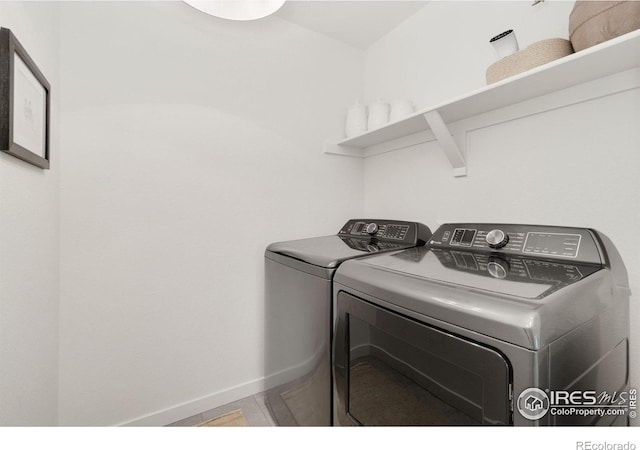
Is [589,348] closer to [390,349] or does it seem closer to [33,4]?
[390,349]

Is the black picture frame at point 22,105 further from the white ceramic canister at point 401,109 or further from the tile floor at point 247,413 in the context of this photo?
the white ceramic canister at point 401,109

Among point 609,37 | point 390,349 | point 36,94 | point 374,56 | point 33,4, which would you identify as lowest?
point 390,349

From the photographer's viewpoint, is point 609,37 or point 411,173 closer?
point 609,37

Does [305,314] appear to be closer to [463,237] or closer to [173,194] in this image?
[463,237]

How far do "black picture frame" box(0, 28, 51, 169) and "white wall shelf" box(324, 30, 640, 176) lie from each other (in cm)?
144

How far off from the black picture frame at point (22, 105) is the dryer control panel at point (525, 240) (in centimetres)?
149

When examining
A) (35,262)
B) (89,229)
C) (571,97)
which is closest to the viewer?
(35,262)

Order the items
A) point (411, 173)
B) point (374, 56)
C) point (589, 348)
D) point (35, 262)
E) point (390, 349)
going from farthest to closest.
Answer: point (374, 56) → point (411, 173) → point (35, 262) → point (390, 349) → point (589, 348)

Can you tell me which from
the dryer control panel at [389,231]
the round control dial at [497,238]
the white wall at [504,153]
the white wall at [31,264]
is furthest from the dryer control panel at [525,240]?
the white wall at [31,264]

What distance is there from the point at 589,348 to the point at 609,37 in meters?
0.91

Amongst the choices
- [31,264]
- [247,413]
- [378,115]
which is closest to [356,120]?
[378,115]

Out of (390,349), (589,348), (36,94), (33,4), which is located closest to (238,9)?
(33,4)

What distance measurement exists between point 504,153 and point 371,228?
0.75 meters

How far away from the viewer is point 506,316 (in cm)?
56
